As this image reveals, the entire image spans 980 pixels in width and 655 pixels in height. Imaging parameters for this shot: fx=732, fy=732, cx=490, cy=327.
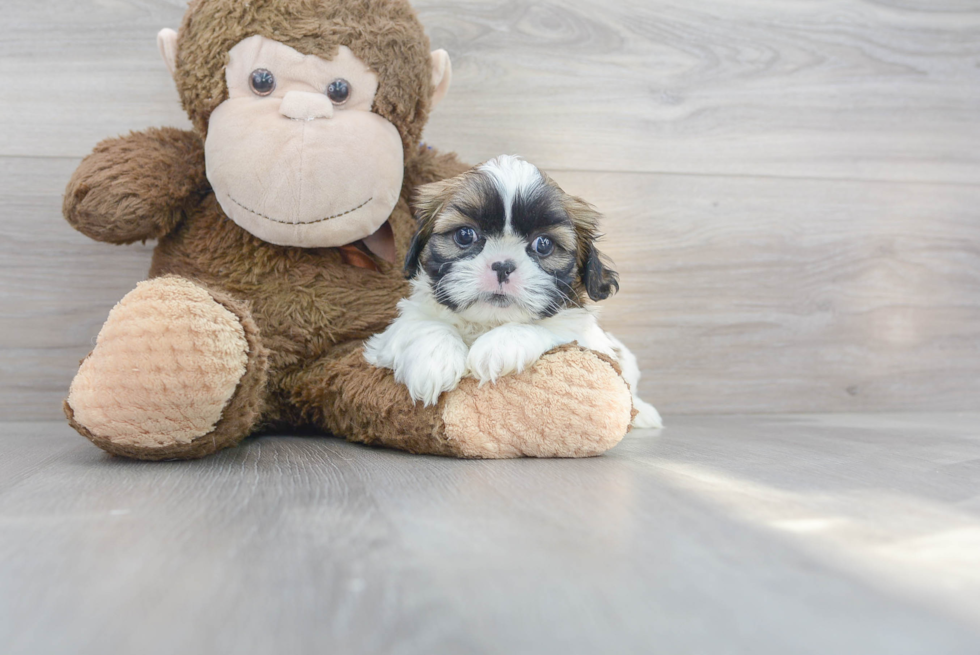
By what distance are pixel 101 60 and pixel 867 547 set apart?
1622mm

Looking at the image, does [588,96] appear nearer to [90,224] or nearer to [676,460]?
[676,460]

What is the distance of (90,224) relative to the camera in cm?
120

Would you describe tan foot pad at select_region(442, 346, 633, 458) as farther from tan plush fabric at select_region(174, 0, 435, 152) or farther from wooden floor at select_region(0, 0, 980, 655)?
tan plush fabric at select_region(174, 0, 435, 152)

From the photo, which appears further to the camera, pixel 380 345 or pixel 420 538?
pixel 380 345

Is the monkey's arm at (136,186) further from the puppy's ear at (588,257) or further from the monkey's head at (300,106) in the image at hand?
the puppy's ear at (588,257)

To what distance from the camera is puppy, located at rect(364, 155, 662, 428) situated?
40.5 inches

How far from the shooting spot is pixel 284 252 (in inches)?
50.5

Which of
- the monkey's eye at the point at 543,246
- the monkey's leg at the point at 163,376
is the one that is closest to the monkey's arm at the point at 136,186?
the monkey's leg at the point at 163,376

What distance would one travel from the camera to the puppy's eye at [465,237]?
105 cm

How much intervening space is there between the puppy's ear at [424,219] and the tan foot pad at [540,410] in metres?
0.22

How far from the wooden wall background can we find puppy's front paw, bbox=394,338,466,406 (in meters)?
0.73

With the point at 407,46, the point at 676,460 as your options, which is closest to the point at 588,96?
the point at 407,46

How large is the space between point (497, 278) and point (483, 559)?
1.60 feet

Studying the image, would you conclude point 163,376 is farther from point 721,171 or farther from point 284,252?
point 721,171
